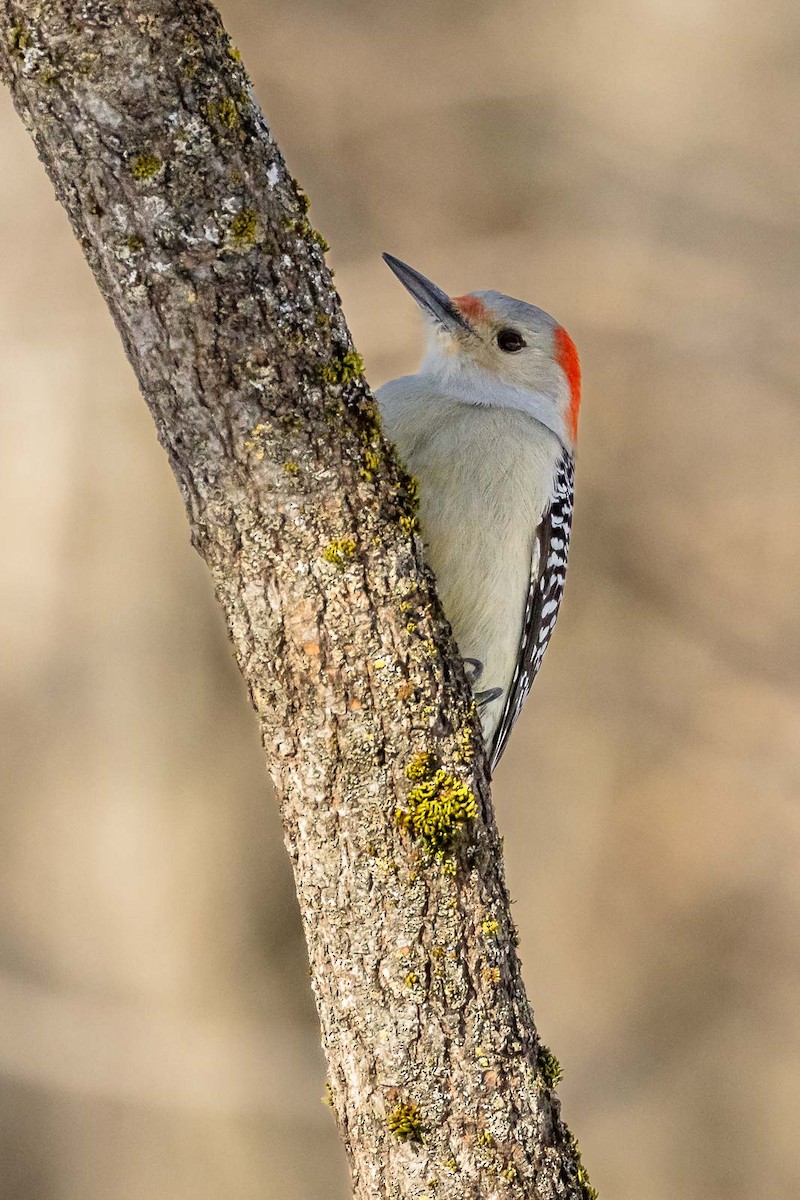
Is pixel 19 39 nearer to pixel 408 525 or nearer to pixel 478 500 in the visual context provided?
pixel 408 525

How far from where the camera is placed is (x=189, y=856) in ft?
25.0

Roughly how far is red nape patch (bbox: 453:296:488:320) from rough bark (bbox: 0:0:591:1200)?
96.6 inches

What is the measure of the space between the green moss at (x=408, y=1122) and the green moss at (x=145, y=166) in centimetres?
204

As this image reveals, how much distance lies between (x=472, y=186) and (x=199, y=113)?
25.0 feet

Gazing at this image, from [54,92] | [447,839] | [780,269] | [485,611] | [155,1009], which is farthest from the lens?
[780,269]

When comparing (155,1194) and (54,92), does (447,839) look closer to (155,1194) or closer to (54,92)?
(54,92)

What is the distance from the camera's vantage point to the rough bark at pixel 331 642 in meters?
2.49

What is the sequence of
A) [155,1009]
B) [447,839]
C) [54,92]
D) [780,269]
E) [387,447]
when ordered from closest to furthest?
[54,92] → [447,839] → [387,447] → [155,1009] → [780,269]

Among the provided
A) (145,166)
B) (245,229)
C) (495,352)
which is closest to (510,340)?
(495,352)

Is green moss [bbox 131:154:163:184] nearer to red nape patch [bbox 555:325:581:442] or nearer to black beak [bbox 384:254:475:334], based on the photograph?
black beak [bbox 384:254:475:334]

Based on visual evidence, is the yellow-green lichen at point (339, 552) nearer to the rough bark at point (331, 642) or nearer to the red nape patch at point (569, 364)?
the rough bark at point (331, 642)

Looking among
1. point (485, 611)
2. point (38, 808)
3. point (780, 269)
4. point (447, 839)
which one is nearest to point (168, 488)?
point (38, 808)

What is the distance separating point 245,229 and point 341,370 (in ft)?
1.20

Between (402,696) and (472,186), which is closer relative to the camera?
(402,696)
